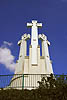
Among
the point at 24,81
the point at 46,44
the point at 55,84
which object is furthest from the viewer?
the point at 46,44

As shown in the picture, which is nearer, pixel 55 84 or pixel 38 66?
pixel 55 84

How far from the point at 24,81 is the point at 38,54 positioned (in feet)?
12.0

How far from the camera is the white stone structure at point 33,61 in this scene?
18.1 meters

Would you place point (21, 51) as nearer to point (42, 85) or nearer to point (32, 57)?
point (32, 57)

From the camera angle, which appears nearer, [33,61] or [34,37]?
[33,61]

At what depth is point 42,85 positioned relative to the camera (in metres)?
13.0

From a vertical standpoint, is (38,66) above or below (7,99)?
above

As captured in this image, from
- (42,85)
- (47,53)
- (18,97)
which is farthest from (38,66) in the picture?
(18,97)

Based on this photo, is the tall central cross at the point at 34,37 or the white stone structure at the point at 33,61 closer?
the white stone structure at the point at 33,61

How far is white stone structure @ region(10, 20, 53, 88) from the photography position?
1812cm

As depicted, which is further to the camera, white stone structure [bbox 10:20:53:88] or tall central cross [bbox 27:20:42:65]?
tall central cross [bbox 27:20:42:65]

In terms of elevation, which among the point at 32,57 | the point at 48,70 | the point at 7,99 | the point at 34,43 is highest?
the point at 34,43

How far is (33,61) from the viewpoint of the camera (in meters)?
19.3

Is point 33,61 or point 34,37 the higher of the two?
point 34,37
